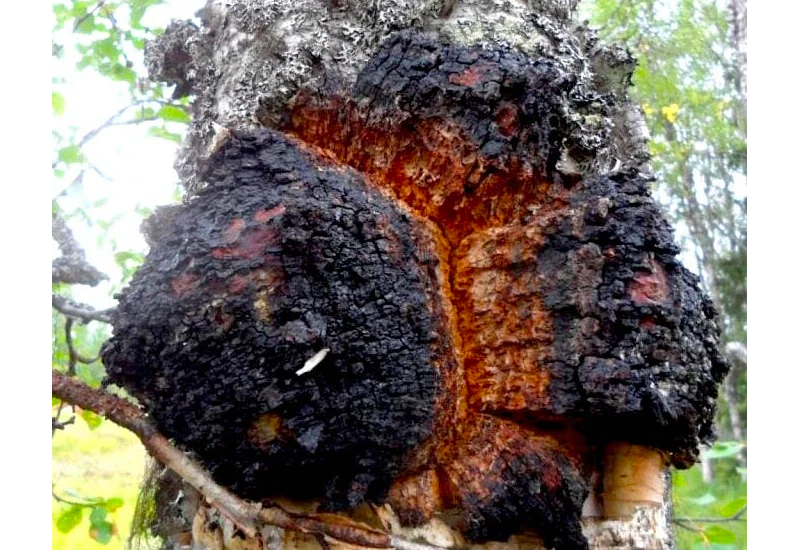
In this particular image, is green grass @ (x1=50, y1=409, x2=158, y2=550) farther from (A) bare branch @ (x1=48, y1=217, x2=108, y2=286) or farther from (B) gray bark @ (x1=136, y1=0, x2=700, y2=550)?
(B) gray bark @ (x1=136, y1=0, x2=700, y2=550)

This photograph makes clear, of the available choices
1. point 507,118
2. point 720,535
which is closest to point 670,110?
point 720,535

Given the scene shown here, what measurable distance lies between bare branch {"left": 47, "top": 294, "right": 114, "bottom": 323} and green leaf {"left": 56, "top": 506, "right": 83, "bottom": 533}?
0.32m

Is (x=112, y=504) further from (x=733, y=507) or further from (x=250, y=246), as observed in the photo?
(x=733, y=507)

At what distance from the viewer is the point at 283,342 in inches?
23.7

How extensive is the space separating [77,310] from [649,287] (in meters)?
1.06

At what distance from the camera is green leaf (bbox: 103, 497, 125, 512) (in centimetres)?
117

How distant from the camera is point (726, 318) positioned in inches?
182

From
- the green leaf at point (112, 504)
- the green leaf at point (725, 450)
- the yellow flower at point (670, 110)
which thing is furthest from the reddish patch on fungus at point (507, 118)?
the yellow flower at point (670, 110)

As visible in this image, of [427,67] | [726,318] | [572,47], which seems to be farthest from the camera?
[726,318]

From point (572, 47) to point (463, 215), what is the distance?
0.29 metres

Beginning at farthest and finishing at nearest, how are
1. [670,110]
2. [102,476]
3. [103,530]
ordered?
[670,110] → [102,476] → [103,530]

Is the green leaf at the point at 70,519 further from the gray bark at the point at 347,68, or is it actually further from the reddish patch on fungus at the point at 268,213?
the reddish patch on fungus at the point at 268,213

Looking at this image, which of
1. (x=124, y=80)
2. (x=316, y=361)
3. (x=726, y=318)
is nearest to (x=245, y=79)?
(x=316, y=361)

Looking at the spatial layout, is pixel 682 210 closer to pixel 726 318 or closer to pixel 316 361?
pixel 726 318
